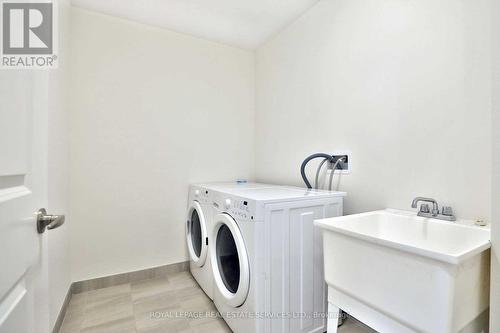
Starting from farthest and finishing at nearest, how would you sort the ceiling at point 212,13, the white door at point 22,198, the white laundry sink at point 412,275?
the ceiling at point 212,13
the white laundry sink at point 412,275
the white door at point 22,198

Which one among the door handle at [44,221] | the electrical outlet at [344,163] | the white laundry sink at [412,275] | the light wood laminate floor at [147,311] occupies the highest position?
the electrical outlet at [344,163]

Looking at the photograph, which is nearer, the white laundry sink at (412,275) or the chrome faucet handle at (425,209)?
the white laundry sink at (412,275)

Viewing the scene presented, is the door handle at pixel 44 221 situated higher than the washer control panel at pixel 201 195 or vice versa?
the door handle at pixel 44 221

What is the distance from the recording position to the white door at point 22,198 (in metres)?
0.49

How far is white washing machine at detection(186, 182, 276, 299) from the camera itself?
6.03ft

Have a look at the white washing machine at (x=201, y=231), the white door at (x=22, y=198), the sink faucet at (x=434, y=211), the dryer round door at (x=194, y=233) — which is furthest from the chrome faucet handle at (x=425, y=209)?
the white door at (x=22, y=198)

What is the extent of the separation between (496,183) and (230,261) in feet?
4.60

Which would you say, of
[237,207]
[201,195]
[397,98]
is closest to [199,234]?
[201,195]

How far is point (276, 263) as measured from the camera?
4.30 feet

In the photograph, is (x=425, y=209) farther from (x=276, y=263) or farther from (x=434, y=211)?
(x=276, y=263)

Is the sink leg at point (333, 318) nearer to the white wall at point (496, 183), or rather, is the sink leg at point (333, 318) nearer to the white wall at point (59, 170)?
the white wall at point (496, 183)

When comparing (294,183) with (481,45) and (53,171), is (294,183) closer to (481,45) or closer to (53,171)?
(481,45)

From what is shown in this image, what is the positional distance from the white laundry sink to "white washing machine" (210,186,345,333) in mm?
236

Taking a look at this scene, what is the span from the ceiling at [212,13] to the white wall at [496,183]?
58.4 inches
